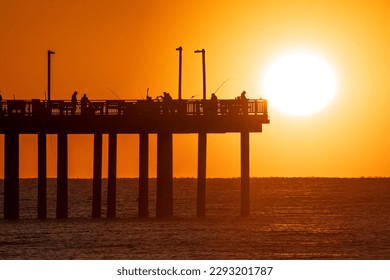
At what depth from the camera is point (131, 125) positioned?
3268 inches

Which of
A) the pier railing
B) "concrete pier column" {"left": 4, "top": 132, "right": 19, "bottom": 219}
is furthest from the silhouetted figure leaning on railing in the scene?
"concrete pier column" {"left": 4, "top": 132, "right": 19, "bottom": 219}

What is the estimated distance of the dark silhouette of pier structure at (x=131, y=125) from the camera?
8194 cm

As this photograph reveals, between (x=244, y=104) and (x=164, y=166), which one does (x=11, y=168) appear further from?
(x=244, y=104)

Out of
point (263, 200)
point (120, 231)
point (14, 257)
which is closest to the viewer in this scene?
point (14, 257)

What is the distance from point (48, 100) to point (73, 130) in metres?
2.08

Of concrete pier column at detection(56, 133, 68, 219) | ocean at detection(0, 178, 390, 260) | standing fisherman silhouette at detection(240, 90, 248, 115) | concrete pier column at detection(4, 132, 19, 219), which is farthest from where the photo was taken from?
concrete pier column at detection(56, 133, 68, 219)

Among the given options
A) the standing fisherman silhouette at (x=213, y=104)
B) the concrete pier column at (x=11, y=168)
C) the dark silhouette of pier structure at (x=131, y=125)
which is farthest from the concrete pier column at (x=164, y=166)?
the concrete pier column at (x=11, y=168)

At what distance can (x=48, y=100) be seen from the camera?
271 ft

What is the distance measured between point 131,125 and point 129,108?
2.95 ft

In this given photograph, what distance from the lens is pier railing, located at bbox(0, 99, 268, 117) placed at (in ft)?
268

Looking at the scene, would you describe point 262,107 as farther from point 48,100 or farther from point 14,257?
point 14,257

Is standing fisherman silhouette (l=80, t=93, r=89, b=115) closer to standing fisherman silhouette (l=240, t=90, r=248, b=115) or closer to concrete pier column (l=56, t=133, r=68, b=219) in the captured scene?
concrete pier column (l=56, t=133, r=68, b=219)

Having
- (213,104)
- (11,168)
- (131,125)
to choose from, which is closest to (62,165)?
(11,168)
